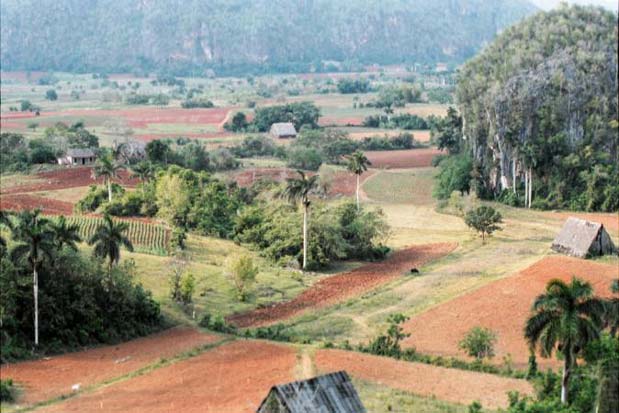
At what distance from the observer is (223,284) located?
42406 millimetres

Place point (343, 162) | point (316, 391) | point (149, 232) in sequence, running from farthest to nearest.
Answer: point (343, 162) → point (149, 232) → point (316, 391)

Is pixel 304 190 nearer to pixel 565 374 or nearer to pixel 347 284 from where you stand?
pixel 347 284

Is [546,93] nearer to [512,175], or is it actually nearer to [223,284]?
[512,175]

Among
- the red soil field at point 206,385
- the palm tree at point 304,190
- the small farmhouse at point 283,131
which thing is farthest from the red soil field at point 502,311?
the small farmhouse at point 283,131

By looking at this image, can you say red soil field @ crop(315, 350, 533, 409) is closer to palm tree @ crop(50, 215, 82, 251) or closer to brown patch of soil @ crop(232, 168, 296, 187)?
palm tree @ crop(50, 215, 82, 251)

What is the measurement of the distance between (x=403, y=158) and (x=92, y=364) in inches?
2240

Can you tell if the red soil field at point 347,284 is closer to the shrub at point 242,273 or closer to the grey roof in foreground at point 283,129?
the shrub at point 242,273

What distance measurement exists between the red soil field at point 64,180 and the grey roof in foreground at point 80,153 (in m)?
2.18

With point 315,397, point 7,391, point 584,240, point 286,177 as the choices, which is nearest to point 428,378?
point 315,397

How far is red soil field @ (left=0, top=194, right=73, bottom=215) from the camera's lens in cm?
5569

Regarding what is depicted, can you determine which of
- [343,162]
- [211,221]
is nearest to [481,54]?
[343,162]

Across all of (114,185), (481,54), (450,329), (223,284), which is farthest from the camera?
(481,54)

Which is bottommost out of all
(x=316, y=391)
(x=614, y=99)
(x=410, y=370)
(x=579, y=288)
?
(x=410, y=370)

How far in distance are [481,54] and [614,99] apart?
13025mm
